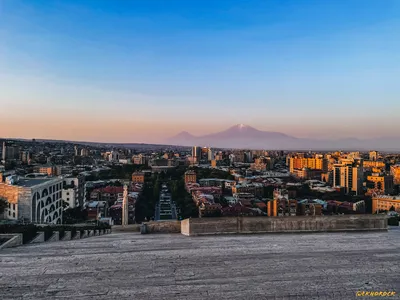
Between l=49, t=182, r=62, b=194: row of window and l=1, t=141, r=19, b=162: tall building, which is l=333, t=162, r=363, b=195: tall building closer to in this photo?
l=49, t=182, r=62, b=194: row of window

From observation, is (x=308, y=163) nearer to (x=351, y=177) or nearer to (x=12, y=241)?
(x=351, y=177)

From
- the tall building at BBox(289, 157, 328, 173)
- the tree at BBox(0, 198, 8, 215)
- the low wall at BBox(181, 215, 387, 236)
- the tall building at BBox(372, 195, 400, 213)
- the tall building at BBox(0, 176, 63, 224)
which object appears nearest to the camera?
the low wall at BBox(181, 215, 387, 236)

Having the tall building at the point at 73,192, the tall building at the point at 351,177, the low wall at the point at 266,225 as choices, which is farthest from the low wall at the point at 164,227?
the tall building at the point at 351,177

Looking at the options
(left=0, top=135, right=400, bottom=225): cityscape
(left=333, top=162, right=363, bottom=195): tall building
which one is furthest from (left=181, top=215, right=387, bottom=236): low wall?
(left=333, top=162, right=363, bottom=195): tall building

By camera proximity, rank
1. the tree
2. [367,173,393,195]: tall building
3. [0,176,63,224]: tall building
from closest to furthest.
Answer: the tree
[0,176,63,224]: tall building
[367,173,393,195]: tall building

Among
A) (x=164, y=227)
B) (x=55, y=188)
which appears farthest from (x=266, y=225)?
(x=55, y=188)

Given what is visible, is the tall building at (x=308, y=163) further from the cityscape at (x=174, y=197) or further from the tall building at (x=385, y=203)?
the tall building at (x=385, y=203)
